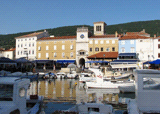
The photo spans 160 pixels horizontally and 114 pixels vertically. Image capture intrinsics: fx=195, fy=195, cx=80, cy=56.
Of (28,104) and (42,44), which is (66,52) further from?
(28,104)

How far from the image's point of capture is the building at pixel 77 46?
52.6 meters

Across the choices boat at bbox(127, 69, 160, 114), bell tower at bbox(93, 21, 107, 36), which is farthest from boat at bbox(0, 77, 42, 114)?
bell tower at bbox(93, 21, 107, 36)

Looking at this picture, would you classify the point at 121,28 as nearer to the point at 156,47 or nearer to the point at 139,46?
the point at 139,46

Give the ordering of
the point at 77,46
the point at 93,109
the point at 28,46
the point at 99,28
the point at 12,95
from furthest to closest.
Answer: the point at 99,28
the point at 28,46
the point at 77,46
the point at 93,109
the point at 12,95

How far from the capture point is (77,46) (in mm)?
54281

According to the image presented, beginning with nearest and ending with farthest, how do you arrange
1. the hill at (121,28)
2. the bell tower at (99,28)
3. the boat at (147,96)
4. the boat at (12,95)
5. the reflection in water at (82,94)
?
the boat at (12,95) → the boat at (147,96) → the reflection in water at (82,94) → the bell tower at (99,28) → the hill at (121,28)

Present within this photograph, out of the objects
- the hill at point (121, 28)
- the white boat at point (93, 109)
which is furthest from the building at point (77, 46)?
the hill at point (121, 28)

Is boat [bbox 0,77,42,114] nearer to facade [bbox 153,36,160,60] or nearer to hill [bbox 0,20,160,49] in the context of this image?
facade [bbox 153,36,160,60]

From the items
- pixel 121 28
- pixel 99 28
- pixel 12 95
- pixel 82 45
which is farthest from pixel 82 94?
pixel 121 28

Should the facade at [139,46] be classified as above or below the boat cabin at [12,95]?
above

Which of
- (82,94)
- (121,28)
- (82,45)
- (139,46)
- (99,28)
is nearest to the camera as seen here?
(82,94)

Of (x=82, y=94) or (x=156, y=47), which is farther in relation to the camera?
(x=156, y=47)

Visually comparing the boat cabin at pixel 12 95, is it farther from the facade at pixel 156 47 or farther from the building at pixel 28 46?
the building at pixel 28 46

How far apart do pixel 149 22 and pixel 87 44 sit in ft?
328
